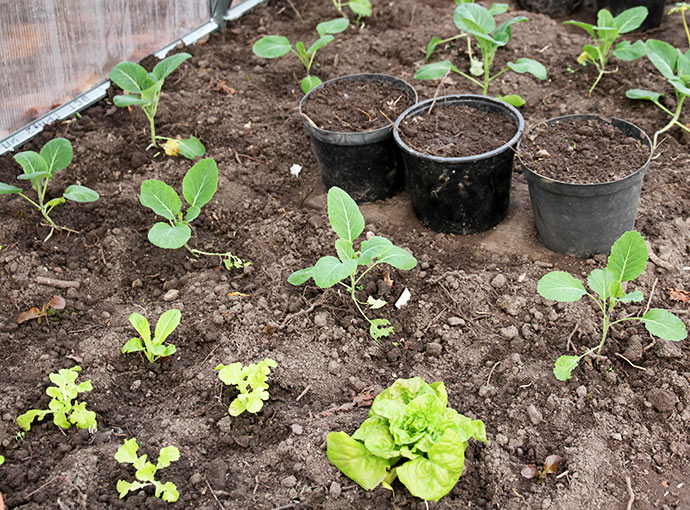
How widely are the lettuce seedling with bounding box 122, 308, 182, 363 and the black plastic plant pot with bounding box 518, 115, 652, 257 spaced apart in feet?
5.62

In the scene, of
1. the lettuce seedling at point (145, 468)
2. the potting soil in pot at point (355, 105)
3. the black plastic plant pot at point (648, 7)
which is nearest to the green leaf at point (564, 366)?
the lettuce seedling at point (145, 468)

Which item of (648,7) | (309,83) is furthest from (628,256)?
(648,7)

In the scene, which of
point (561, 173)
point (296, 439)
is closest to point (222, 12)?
point (561, 173)

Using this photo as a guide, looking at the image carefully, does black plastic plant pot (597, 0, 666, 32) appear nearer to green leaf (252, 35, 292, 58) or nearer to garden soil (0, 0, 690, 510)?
garden soil (0, 0, 690, 510)

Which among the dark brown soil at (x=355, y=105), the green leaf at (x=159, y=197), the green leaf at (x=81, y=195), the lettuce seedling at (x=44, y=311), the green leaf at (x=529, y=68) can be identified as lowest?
the lettuce seedling at (x=44, y=311)

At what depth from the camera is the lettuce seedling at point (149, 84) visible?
3.46m

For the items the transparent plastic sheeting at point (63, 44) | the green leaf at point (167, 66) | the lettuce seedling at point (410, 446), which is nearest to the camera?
the lettuce seedling at point (410, 446)

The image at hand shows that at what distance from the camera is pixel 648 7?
488cm

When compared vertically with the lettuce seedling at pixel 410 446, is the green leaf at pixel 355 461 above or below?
below

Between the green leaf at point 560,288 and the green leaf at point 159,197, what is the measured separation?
5.45ft

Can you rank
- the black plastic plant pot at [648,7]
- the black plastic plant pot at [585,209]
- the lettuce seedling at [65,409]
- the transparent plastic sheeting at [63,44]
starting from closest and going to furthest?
the lettuce seedling at [65,409], the black plastic plant pot at [585,209], the transparent plastic sheeting at [63,44], the black plastic plant pot at [648,7]

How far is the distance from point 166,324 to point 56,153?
1170mm

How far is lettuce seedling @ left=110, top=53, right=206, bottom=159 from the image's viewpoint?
3.46 m

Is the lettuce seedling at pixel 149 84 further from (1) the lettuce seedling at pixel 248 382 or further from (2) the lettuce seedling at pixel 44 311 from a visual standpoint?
(1) the lettuce seedling at pixel 248 382
